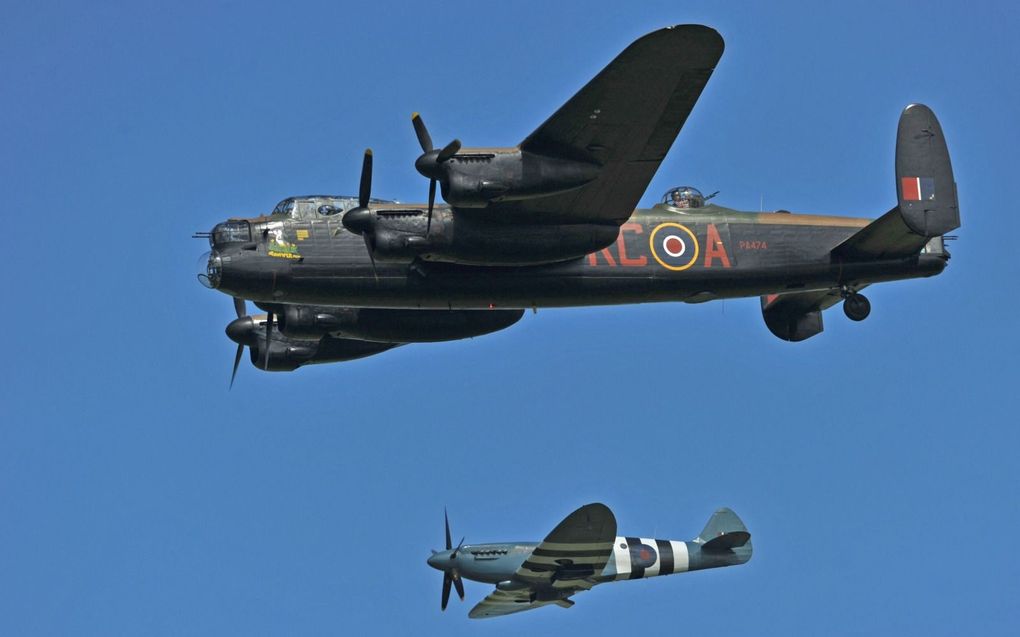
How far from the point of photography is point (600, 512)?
37.1 metres

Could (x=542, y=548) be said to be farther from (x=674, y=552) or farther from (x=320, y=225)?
(x=320, y=225)

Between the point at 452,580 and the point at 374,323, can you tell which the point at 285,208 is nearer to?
the point at 374,323

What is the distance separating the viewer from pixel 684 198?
31609 millimetres

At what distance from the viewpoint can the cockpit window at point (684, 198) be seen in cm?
3152

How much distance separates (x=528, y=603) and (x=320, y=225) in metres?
16.3

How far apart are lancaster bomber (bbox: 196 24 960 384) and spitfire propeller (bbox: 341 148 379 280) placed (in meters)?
0.03

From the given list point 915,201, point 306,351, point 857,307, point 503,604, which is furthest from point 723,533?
point 915,201

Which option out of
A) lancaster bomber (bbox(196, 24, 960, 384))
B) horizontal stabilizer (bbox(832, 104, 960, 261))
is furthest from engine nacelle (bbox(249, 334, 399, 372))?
horizontal stabilizer (bbox(832, 104, 960, 261))

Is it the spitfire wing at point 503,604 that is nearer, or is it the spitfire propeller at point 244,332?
the spitfire propeller at point 244,332

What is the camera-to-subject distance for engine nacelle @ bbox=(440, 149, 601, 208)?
26.4 m

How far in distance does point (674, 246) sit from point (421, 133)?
622 centimetres

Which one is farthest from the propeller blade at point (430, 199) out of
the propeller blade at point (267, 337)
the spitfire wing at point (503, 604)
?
the spitfire wing at point (503, 604)

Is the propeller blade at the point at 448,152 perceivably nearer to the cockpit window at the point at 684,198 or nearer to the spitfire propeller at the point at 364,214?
the spitfire propeller at the point at 364,214

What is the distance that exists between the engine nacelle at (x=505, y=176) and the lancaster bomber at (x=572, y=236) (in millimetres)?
26
